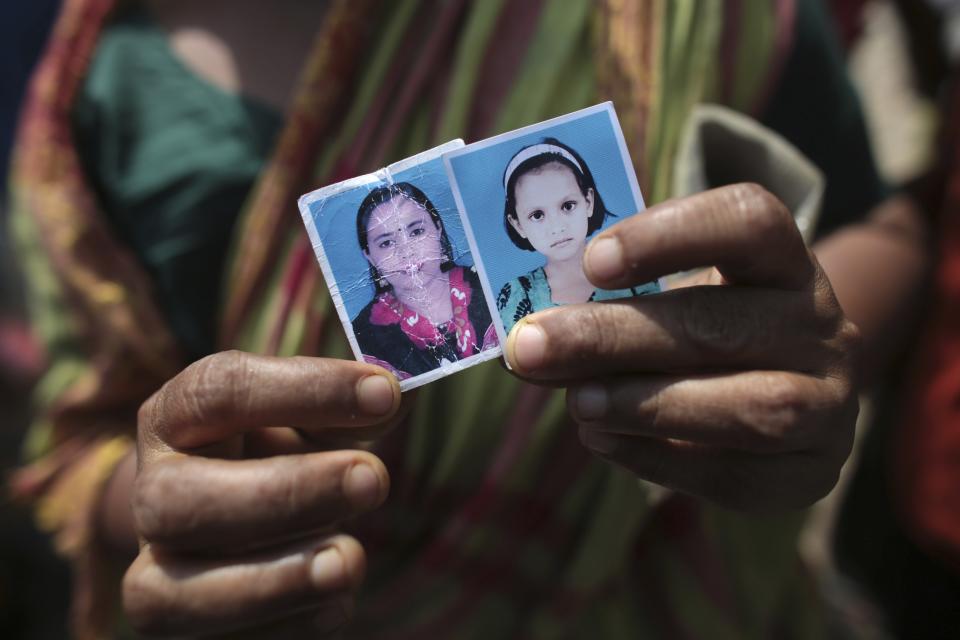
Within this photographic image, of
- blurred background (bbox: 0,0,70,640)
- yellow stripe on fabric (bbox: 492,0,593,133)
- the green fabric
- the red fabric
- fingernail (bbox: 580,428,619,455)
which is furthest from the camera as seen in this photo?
blurred background (bbox: 0,0,70,640)

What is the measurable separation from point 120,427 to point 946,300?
1.46 meters

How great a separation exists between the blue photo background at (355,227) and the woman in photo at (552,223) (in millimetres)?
56

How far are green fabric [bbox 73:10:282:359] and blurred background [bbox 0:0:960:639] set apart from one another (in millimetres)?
520

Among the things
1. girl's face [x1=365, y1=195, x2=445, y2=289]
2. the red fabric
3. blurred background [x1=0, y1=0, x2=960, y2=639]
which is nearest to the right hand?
girl's face [x1=365, y1=195, x2=445, y2=289]

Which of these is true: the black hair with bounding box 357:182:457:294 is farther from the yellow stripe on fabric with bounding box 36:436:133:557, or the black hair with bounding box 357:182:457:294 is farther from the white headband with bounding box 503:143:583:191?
the yellow stripe on fabric with bounding box 36:436:133:557

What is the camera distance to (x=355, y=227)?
615 millimetres

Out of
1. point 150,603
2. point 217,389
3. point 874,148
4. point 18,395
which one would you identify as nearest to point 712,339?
point 217,389

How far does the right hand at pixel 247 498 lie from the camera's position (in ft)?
1.84

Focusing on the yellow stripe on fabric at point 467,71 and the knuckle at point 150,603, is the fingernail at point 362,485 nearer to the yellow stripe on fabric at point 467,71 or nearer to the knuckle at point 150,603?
the knuckle at point 150,603

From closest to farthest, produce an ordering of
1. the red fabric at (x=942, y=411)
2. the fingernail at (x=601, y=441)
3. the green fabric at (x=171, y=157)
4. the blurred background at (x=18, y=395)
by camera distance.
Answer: the fingernail at (x=601, y=441), the green fabric at (x=171, y=157), the red fabric at (x=942, y=411), the blurred background at (x=18, y=395)

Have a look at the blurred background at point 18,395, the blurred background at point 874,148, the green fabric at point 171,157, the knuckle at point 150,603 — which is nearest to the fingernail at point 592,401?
the knuckle at point 150,603

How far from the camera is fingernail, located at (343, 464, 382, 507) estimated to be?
22.9 inches

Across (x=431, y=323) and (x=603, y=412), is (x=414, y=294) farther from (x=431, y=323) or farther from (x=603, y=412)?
(x=603, y=412)

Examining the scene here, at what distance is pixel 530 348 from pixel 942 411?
0.96 meters
